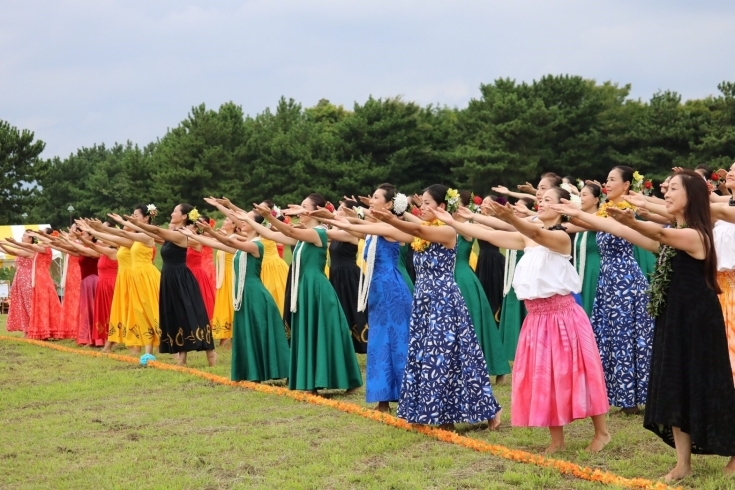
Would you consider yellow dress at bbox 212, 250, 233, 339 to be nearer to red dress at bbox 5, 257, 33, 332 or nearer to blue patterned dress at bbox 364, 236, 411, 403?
red dress at bbox 5, 257, 33, 332

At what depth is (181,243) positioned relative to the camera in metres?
12.9

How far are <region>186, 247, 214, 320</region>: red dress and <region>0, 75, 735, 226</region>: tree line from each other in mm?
24404

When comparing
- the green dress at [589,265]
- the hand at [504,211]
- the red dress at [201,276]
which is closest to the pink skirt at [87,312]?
the red dress at [201,276]

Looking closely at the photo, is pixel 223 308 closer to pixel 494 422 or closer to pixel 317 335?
pixel 317 335

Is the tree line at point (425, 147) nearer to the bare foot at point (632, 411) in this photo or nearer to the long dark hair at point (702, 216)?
the bare foot at point (632, 411)

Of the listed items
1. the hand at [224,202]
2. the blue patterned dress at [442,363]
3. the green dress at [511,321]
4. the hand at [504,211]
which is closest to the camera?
the hand at [504,211]

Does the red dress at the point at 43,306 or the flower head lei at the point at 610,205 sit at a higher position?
the flower head lei at the point at 610,205

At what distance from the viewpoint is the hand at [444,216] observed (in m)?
7.42

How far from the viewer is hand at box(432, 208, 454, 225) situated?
24.3ft

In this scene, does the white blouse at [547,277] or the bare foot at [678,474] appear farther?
the white blouse at [547,277]

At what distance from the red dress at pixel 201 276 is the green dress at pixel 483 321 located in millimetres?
6564

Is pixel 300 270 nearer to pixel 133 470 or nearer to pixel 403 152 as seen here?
pixel 133 470

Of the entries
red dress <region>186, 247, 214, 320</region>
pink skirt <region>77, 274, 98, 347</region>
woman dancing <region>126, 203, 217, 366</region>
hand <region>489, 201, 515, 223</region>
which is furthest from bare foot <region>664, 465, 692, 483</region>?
pink skirt <region>77, 274, 98, 347</region>

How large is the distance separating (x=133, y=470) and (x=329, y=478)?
1527 millimetres
